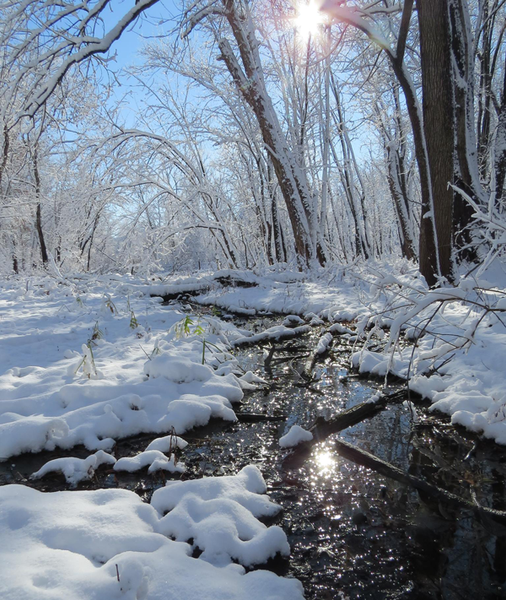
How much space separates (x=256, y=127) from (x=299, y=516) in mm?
12250

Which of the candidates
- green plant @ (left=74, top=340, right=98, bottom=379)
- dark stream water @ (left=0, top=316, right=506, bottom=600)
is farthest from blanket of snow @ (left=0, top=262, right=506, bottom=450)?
dark stream water @ (left=0, top=316, right=506, bottom=600)

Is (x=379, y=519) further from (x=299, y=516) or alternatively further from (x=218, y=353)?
(x=218, y=353)

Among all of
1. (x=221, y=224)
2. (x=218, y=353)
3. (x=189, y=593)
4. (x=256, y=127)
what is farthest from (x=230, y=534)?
(x=256, y=127)

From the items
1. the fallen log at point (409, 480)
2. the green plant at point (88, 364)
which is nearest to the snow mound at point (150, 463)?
the fallen log at point (409, 480)

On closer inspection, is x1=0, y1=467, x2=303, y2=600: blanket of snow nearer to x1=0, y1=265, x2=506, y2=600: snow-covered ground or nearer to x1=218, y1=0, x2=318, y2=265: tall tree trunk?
x1=0, y1=265, x2=506, y2=600: snow-covered ground

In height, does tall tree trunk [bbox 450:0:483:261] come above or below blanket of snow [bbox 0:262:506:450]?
above

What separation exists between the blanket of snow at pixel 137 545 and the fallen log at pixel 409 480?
29.4 inches

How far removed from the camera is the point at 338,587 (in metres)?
1.70

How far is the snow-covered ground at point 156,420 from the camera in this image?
1.59m

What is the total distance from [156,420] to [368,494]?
5.98ft

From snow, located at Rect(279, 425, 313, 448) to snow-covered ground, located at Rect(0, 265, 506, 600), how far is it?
3 centimetres

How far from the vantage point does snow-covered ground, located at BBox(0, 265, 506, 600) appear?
1589 mm

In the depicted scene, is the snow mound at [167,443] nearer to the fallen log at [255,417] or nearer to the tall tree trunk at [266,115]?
the fallen log at [255,417]

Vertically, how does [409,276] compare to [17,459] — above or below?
above
